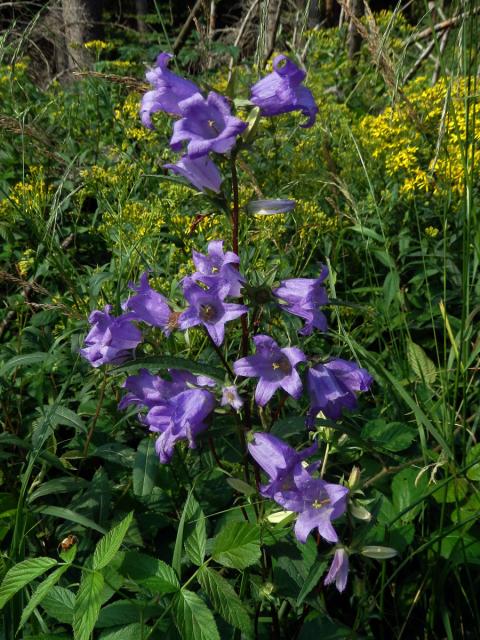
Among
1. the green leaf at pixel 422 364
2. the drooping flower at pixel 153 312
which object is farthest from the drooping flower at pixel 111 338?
the green leaf at pixel 422 364

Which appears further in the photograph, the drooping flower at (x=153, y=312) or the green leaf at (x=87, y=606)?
the drooping flower at (x=153, y=312)

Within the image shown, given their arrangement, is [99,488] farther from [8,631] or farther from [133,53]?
[133,53]

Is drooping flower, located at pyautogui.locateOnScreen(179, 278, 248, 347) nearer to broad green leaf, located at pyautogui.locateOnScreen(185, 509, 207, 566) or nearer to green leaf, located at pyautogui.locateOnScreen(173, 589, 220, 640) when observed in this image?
broad green leaf, located at pyautogui.locateOnScreen(185, 509, 207, 566)

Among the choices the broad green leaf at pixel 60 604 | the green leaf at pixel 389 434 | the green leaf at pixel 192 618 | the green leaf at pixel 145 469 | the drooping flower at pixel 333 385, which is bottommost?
the green leaf at pixel 389 434

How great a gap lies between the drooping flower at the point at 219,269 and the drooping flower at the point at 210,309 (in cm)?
2

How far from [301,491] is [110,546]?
41 cm

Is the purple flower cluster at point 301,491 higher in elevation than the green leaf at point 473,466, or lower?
higher

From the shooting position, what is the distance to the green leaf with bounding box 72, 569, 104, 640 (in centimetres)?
120

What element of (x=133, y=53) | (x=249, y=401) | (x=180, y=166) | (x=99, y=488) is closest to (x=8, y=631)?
(x=99, y=488)

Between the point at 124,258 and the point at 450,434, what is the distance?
49.2 inches

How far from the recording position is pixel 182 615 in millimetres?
1246

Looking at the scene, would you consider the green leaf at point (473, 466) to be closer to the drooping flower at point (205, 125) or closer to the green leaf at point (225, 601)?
the green leaf at point (225, 601)

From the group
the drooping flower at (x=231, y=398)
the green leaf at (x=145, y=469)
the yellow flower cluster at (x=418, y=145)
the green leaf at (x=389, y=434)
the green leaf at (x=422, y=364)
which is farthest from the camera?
the yellow flower cluster at (x=418, y=145)

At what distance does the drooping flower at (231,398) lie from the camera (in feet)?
4.28
